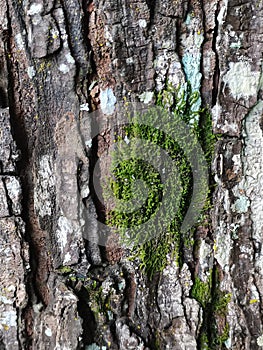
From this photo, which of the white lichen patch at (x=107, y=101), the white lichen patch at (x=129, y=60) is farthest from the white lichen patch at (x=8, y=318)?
the white lichen patch at (x=129, y=60)

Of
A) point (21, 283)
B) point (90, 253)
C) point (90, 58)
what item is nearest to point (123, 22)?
point (90, 58)

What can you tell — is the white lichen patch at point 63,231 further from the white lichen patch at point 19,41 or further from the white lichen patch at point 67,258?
the white lichen patch at point 19,41

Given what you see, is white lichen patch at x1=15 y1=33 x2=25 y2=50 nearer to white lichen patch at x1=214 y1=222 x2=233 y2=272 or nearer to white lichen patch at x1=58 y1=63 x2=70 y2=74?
white lichen patch at x1=58 y1=63 x2=70 y2=74

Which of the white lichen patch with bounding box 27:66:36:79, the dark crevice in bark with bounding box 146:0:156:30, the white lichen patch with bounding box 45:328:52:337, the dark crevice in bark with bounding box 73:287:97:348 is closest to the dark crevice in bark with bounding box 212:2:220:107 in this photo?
the dark crevice in bark with bounding box 146:0:156:30

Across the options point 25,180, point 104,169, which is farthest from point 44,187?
point 104,169

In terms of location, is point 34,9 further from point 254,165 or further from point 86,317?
point 86,317

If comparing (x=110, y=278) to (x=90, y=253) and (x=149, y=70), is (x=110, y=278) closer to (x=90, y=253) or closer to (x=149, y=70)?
(x=90, y=253)

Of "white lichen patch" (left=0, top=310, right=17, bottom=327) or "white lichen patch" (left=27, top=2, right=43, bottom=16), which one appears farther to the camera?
"white lichen patch" (left=0, top=310, right=17, bottom=327)
